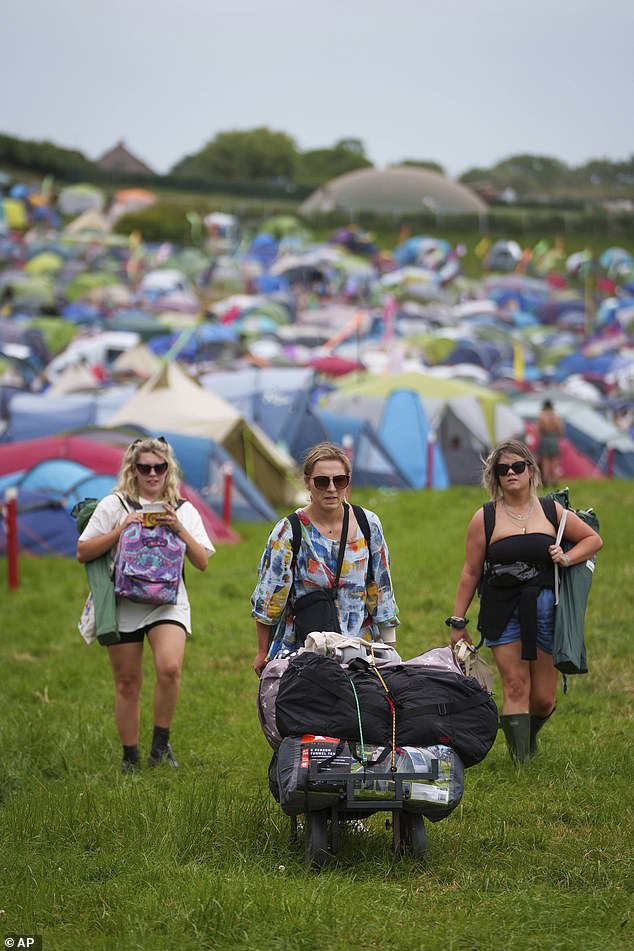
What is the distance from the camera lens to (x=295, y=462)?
20906 mm

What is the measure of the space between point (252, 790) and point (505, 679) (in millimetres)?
1297

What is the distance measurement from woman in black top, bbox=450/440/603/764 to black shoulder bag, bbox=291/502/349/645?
3.81ft

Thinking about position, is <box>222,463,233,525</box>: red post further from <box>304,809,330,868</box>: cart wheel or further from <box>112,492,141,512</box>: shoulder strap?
<box>304,809,330,868</box>: cart wheel

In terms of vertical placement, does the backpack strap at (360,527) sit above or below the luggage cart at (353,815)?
above

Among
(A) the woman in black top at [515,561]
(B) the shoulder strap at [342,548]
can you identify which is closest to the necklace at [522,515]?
(A) the woman in black top at [515,561]

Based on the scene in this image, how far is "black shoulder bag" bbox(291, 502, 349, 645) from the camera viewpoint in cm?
496

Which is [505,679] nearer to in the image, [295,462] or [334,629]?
[334,629]

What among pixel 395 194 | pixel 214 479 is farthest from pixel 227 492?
pixel 395 194

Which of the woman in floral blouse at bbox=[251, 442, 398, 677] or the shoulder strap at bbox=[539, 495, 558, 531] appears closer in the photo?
the woman in floral blouse at bbox=[251, 442, 398, 677]

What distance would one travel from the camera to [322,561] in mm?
4977

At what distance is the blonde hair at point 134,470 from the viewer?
20.3 ft

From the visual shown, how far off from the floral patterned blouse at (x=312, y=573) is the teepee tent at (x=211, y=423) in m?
13.1

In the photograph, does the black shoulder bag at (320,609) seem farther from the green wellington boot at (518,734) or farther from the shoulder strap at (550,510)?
the green wellington boot at (518,734)

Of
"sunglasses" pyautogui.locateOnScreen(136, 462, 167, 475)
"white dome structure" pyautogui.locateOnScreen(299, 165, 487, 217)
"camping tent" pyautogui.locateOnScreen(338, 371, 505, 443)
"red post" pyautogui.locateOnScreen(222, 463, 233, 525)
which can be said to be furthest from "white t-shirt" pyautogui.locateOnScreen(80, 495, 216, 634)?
"white dome structure" pyautogui.locateOnScreen(299, 165, 487, 217)
